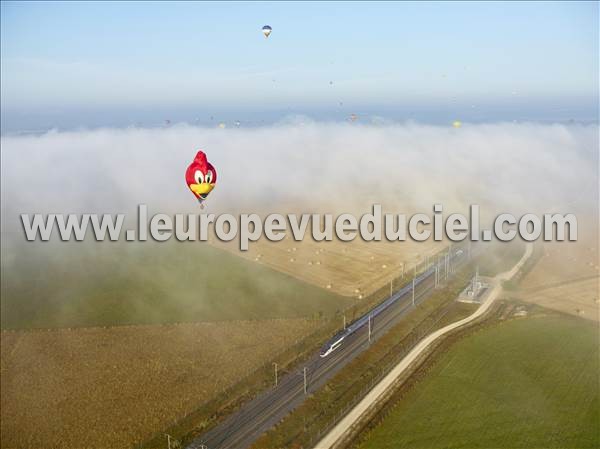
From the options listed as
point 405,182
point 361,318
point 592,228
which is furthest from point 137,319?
point 405,182

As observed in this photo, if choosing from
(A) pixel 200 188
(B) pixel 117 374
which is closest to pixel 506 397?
(B) pixel 117 374

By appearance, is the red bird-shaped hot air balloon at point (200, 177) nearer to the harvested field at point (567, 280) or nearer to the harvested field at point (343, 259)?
the harvested field at point (343, 259)

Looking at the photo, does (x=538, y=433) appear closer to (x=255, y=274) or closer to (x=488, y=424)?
(x=488, y=424)

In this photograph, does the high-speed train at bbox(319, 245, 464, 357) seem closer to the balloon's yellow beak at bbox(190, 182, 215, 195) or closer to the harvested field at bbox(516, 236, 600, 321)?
the harvested field at bbox(516, 236, 600, 321)

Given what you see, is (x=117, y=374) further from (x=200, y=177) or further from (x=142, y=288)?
(x=142, y=288)

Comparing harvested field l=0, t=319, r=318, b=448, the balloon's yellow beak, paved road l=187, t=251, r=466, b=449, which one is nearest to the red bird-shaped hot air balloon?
the balloon's yellow beak

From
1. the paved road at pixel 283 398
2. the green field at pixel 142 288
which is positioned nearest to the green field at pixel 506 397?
the paved road at pixel 283 398

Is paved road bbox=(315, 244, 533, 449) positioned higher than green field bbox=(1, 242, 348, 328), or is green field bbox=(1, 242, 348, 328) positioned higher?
green field bbox=(1, 242, 348, 328)
